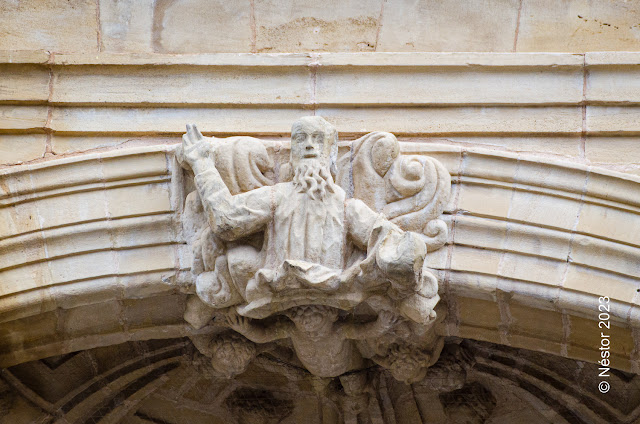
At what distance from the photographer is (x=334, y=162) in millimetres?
4227

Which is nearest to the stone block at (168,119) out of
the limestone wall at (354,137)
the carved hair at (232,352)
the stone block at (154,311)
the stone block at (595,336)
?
the limestone wall at (354,137)

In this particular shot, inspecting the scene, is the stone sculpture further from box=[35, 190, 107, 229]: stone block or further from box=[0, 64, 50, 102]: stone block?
box=[0, 64, 50, 102]: stone block

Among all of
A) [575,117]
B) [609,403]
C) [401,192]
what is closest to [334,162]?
[401,192]

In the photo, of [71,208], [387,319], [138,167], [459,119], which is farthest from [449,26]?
[71,208]

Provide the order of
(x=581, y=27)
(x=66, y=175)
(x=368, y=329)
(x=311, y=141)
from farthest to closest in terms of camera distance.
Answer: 1. (x=581, y=27)
2. (x=66, y=175)
3. (x=368, y=329)
4. (x=311, y=141)

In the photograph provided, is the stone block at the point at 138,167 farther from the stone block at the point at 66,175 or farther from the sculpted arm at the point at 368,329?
the sculpted arm at the point at 368,329

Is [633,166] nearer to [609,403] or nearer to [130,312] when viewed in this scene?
[609,403]

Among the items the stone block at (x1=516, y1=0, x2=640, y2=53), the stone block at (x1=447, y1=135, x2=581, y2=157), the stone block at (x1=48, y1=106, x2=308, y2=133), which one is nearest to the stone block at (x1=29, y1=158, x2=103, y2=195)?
the stone block at (x1=48, y1=106, x2=308, y2=133)

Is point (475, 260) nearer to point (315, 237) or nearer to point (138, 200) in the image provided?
point (315, 237)

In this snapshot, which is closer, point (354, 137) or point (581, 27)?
point (354, 137)

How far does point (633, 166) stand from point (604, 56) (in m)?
0.42

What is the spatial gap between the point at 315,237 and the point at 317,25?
1034 mm

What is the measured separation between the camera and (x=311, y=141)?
13.6ft

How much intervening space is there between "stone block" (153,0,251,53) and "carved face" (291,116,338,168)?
64cm
